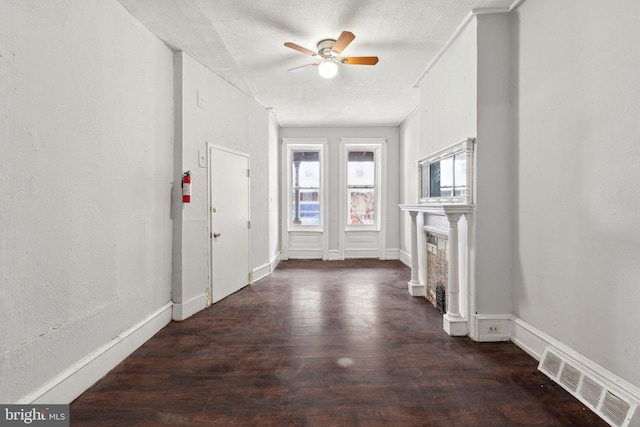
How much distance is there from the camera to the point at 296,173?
6.59m

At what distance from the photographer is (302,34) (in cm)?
289

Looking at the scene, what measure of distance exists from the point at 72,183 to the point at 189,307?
180cm

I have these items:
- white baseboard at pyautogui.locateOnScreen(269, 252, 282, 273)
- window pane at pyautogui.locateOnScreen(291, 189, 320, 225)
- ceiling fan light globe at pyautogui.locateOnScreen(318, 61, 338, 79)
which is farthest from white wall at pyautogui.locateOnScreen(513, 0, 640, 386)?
window pane at pyautogui.locateOnScreen(291, 189, 320, 225)

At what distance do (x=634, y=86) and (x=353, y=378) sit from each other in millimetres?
2377

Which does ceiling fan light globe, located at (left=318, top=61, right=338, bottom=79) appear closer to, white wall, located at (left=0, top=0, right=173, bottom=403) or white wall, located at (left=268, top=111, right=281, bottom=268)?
white wall, located at (left=0, top=0, right=173, bottom=403)

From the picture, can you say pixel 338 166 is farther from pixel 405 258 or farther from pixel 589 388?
pixel 589 388

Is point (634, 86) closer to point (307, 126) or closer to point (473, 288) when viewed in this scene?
point (473, 288)

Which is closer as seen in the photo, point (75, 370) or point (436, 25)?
point (75, 370)

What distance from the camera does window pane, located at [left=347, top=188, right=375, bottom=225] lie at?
658cm

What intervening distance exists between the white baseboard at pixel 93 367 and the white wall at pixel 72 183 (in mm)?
43

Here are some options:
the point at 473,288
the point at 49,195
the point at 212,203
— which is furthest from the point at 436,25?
the point at 49,195

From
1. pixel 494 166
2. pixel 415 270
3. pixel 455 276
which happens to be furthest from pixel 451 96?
pixel 415 270

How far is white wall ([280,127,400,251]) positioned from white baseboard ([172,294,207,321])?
11.2 feet

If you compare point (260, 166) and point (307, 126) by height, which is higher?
point (307, 126)
